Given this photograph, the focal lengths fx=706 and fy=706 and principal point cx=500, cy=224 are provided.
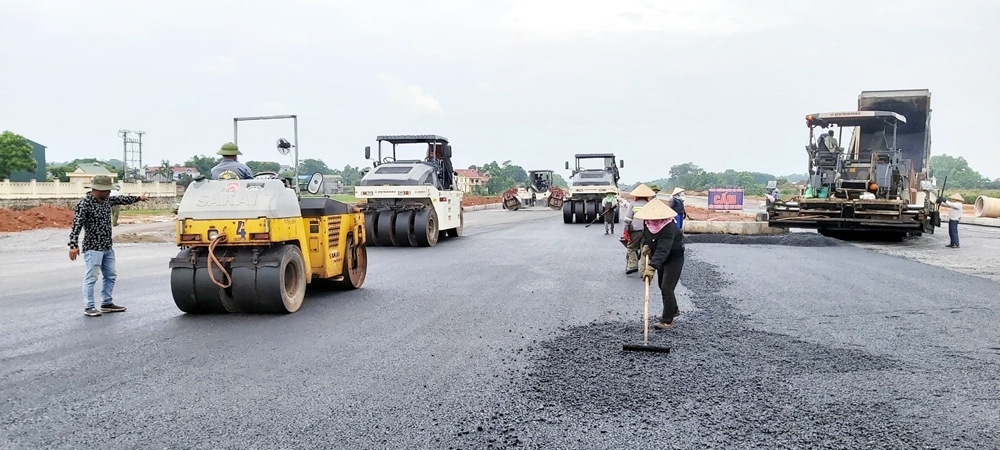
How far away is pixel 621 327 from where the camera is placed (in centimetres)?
655

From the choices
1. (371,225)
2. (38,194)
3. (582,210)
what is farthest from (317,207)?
(38,194)

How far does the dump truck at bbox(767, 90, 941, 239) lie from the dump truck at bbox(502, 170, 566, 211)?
24.4 metres

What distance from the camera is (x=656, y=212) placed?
6.49 m

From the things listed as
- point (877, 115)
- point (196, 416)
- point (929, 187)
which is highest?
point (877, 115)

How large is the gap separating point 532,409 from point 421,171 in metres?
12.0

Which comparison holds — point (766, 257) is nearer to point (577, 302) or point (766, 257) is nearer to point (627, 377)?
point (577, 302)

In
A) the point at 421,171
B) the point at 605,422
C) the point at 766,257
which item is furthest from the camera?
the point at 421,171

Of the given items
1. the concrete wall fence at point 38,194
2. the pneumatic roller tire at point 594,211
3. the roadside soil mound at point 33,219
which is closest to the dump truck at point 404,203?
the pneumatic roller tire at point 594,211

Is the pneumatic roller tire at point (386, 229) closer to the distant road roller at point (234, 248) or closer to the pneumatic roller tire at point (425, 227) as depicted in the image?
the pneumatic roller tire at point (425, 227)

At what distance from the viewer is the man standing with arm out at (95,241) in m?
7.07

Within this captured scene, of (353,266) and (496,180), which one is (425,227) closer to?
(353,266)

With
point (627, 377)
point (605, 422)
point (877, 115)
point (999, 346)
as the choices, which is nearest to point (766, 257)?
point (877, 115)

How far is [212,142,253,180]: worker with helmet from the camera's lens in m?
7.23

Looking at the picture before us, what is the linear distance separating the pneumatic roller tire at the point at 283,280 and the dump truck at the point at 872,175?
1234 centimetres
